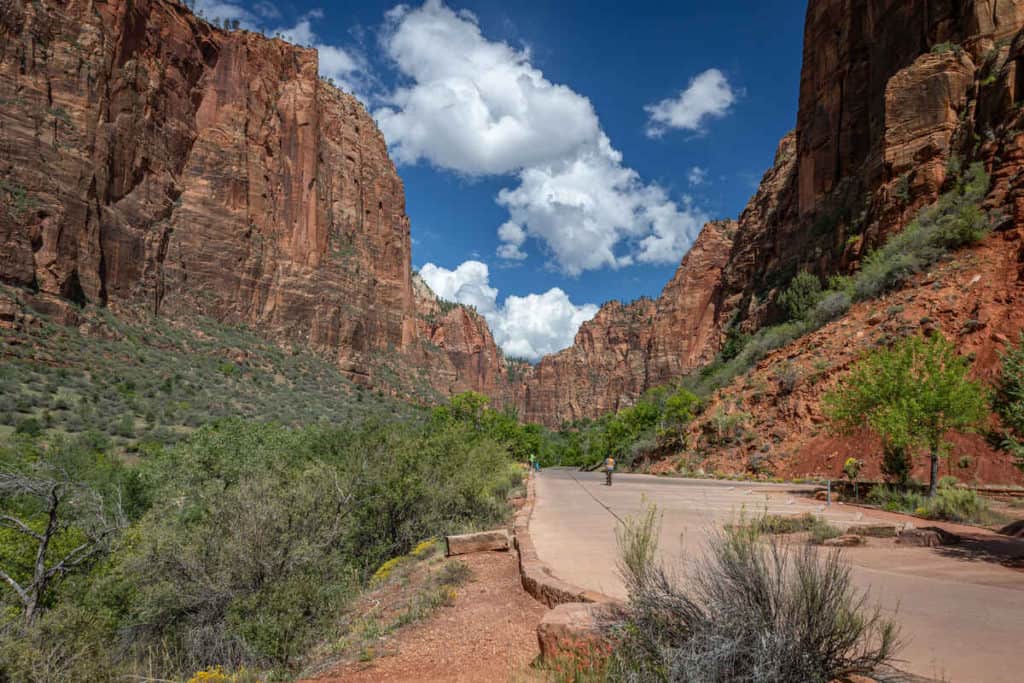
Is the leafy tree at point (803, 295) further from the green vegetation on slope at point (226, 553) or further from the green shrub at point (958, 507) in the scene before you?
the green vegetation on slope at point (226, 553)

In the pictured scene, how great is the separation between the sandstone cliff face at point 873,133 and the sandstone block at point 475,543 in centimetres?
2307

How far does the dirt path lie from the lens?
4641mm

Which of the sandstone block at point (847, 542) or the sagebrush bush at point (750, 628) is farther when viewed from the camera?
the sandstone block at point (847, 542)

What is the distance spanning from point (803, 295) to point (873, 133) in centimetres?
1085

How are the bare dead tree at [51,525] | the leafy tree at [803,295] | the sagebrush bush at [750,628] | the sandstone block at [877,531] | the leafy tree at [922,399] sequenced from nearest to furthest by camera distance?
the sagebrush bush at [750,628], the bare dead tree at [51,525], the sandstone block at [877,531], the leafy tree at [922,399], the leafy tree at [803,295]

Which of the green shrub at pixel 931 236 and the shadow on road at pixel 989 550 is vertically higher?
the green shrub at pixel 931 236

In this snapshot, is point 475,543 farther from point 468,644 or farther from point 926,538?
point 926,538

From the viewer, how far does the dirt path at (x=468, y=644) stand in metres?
4.64

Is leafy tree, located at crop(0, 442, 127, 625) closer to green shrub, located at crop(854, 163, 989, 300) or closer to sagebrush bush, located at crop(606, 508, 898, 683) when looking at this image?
sagebrush bush, located at crop(606, 508, 898, 683)

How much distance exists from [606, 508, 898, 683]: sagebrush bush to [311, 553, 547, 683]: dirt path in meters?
1.37

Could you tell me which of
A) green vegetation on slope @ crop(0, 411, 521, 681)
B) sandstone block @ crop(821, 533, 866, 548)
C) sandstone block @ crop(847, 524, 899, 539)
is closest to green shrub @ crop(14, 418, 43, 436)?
green vegetation on slope @ crop(0, 411, 521, 681)

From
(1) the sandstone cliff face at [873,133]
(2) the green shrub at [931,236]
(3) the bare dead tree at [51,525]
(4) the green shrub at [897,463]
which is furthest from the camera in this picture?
(1) the sandstone cliff face at [873,133]

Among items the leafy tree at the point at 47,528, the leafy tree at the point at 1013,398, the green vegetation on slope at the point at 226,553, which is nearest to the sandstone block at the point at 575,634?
the green vegetation on slope at the point at 226,553

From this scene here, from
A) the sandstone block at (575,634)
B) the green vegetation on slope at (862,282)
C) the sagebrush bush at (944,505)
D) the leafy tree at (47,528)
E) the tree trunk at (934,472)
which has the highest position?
the green vegetation on slope at (862,282)
